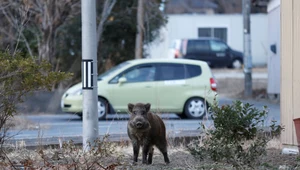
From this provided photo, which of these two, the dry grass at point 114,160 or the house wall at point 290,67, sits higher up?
the house wall at point 290,67

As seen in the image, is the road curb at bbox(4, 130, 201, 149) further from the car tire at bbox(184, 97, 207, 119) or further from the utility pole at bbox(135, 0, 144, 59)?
the utility pole at bbox(135, 0, 144, 59)

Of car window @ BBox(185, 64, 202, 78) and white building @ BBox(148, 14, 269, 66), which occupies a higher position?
white building @ BBox(148, 14, 269, 66)

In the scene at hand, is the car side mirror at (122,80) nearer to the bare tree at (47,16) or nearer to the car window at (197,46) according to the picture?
the bare tree at (47,16)

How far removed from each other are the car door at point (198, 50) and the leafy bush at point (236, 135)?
3034 cm

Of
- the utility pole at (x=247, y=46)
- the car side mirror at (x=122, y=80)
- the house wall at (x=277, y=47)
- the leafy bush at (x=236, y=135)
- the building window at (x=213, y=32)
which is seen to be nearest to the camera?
the leafy bush at (x=236, y=135)

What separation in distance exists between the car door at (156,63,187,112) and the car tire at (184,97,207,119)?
0.21 metres

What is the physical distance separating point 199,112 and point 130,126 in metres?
9.97

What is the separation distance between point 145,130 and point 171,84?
9990mm

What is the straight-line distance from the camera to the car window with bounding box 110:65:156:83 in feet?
62.8

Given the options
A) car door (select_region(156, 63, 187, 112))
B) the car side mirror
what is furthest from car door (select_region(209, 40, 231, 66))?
the car side mirror

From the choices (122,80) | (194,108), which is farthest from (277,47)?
(122,80)

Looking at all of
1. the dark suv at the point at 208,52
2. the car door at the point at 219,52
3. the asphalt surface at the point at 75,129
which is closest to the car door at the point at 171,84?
the asphalt surface at the point at 75,129

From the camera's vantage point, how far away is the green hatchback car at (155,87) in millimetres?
19016

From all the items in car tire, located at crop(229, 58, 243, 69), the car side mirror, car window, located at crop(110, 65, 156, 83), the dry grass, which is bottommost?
the dry grass
